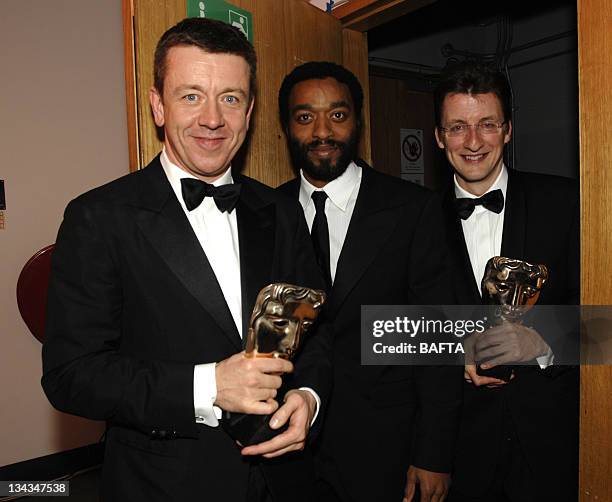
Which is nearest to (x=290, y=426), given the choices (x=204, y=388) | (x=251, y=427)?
(x=251, y=427)

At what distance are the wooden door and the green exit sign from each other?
29 mm

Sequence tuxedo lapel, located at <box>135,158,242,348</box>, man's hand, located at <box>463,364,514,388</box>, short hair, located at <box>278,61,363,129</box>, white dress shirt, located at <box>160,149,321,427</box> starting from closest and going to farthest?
1. tuxedo lapel, located at <box>135,158,242,348</box>
2. white dress shirt, located at <box>160,149,321,427</box>
3. man's hand, located at <box>463,364,514,388</box>
4. short hair, located at <box>278,61,363,129</box>

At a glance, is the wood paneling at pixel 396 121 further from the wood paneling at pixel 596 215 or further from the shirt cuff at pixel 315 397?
the shirt cuff at pixel 315 397

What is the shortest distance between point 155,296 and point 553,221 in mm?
1391

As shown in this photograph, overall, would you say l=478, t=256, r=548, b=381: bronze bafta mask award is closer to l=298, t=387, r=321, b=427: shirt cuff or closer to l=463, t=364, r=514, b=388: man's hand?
l=463, t=364, r=514, b=388: man's hand

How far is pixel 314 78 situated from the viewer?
7.50ft

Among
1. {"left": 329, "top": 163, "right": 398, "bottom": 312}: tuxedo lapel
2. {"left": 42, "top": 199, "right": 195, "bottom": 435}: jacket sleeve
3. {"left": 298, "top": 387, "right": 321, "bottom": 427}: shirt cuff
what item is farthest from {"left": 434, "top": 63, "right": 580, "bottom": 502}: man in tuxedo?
{"left": 42, "top": 199, "right": 195, "bottom": 435}: jacket sleeve

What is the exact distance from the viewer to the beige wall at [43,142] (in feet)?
13.1

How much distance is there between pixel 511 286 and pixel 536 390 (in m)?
0.51

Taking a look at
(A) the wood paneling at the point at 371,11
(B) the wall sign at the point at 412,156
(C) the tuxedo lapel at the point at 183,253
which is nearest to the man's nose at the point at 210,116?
(C) the tuxedo lapel at the point at 183,253

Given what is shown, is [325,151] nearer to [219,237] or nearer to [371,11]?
[219,237]

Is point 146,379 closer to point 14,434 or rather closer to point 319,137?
point 319,137

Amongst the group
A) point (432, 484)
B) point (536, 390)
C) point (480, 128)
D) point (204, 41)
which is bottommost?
point (432, 484)

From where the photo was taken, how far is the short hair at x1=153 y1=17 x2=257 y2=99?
155 centimetres
